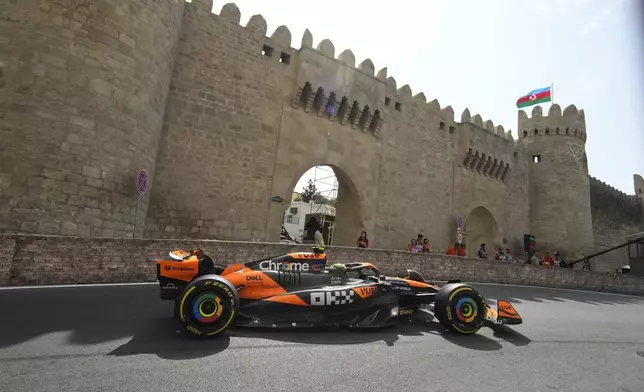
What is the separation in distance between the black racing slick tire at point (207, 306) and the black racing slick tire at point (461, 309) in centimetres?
260

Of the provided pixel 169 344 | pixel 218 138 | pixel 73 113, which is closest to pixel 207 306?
pixel 169 344

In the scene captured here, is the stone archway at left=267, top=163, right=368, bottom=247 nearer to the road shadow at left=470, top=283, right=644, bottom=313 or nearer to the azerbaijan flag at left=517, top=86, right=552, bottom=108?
the road shadow at left=470, top=283, right=644, bottom=313

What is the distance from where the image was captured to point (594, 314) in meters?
7.48

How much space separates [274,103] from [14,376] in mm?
11945

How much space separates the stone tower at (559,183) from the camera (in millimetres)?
22781

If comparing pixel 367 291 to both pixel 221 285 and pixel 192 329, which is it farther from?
pixel 192 329

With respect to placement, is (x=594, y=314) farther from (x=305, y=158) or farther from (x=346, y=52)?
(x=346, y=52)

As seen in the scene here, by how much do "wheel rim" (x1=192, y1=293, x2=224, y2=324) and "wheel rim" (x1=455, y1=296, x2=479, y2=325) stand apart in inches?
115

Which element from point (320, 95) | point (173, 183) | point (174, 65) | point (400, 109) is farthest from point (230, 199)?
point (400, 109)

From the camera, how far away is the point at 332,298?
441 cm

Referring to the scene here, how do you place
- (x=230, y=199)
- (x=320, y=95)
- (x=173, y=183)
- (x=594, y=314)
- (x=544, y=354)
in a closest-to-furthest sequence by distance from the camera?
(x=544, y=354)
(x=594, y=314)
(x=173, y=183)
(x=230, y=199)
(x=320, y=95)

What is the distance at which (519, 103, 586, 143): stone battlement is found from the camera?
77.7ft

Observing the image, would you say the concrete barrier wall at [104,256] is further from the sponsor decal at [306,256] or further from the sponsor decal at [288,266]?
the sponsor decal at [306,256]

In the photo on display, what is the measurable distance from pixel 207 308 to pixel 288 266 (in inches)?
46.3
